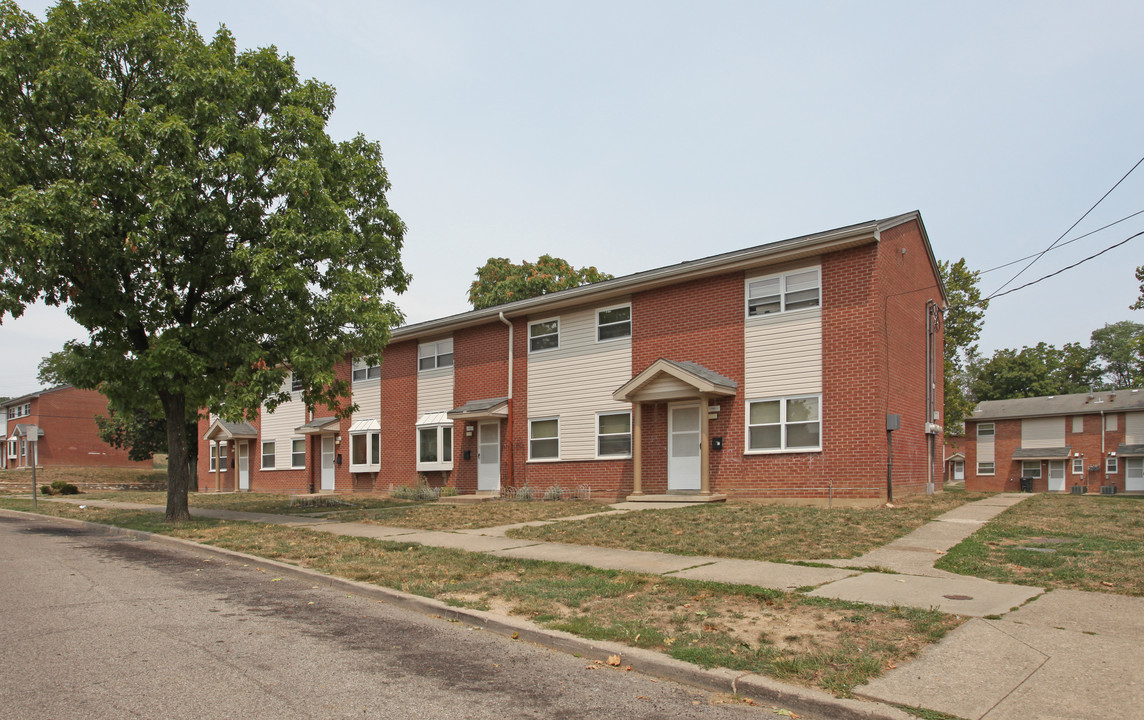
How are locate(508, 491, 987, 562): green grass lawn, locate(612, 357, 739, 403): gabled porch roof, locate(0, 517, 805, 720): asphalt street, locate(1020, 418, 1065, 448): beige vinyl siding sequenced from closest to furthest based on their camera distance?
locate(0, 517, 805, 720): asphalt street < locate(508, 491, 987, 562): green grass lawn < locate(612, 357, 739, 403): gabled porch roof < locate(1020, 418, 1065, 448): beige vinyl siding

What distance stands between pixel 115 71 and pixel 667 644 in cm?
1549

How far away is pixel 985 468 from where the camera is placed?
2092 inches

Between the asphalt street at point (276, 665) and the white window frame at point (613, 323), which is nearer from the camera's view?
the asphalt street at point (276, 665)

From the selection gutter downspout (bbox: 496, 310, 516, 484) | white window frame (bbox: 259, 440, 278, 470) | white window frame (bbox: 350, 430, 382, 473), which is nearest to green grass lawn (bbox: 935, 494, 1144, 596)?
gutter downspout (bbox: 496, 310, 516, 484)

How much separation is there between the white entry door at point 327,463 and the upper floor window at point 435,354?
267 inches

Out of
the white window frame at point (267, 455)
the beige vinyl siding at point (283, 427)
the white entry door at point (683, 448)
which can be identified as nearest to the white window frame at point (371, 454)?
the beige vinyl siding at point (283, 427)

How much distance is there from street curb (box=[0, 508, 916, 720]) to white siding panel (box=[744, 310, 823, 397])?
1132 centimetres

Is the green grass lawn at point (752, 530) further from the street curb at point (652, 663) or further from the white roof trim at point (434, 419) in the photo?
the white roof trim at point (434, 419)

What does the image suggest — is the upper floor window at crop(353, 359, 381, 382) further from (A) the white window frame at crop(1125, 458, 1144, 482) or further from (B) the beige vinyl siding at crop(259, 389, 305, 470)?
(A) the white window frame at crop(1125, 458, 1144, 482)

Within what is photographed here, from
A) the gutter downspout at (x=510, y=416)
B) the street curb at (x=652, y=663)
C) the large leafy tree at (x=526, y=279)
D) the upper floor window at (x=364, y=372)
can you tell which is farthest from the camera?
the large leafy tree at (x=526, y=279)

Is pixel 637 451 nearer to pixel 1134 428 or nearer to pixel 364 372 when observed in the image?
pixel 364 372

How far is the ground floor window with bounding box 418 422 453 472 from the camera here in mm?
24875

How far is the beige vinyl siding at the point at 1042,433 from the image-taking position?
1978 inches

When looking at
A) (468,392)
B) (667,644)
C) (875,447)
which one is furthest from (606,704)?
(468,392)
